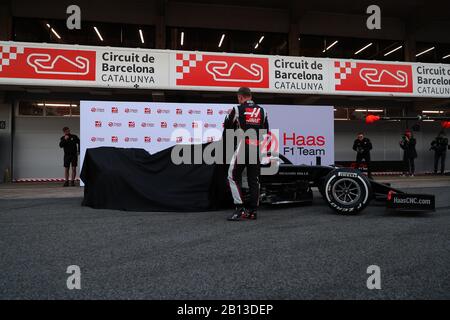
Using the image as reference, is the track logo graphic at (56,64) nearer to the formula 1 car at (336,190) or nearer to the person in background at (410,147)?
the formula 1 car at (336,190)

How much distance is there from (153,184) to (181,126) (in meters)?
3.34

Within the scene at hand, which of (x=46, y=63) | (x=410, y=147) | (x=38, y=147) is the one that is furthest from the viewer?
(x=410, y=147)

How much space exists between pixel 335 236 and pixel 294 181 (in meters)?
1.75

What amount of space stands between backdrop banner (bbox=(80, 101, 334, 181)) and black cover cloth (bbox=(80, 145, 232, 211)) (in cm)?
270

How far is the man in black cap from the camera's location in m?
3.73

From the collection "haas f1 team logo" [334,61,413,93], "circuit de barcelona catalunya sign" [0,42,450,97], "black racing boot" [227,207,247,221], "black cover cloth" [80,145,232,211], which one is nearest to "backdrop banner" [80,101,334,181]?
"circuit de barcelona catalunya sign" [0,42,450,97]

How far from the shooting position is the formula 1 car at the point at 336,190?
3.75 metres

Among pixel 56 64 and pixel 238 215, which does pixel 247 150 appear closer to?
pixel 238 215

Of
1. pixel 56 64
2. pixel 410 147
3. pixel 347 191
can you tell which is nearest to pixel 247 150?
pixel 347 191

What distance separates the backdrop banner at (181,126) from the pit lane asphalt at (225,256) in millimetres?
3634

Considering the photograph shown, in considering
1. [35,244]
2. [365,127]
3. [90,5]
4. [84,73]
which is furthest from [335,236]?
[90,5]

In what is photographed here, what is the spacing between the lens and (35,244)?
260 cm

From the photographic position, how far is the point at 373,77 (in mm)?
8938
